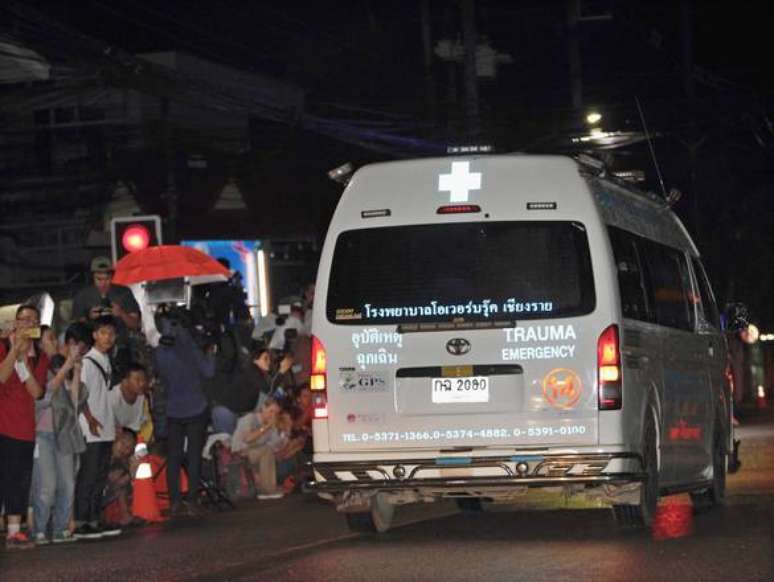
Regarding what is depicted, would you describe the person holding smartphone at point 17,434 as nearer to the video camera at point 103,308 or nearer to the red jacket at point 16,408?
the red jacket at point 16,408

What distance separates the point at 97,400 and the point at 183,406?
1.56 m

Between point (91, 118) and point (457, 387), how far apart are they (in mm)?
31729

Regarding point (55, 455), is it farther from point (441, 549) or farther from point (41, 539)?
point (441, 549)

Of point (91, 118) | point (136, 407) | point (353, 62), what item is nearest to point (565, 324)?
point (136, 407)

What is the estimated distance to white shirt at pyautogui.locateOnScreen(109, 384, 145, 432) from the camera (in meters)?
15.2

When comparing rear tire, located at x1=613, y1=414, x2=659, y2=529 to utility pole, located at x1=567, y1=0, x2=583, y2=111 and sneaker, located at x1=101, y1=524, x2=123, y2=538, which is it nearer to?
sneaker, located at x1=101, y1=524, x2=123, y2=538

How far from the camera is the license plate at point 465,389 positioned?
1160 centimetres

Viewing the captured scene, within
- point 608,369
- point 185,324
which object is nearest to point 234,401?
point 185,324

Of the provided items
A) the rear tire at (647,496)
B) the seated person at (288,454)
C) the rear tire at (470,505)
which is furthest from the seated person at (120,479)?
the rear tire at (647,496)

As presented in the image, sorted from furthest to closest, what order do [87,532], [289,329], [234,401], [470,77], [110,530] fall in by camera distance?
[470,77]
[289,329]
[234,401]
[110,530]
[87,532]

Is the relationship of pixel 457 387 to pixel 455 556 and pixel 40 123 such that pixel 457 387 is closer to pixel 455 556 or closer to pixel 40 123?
pixel 455 556

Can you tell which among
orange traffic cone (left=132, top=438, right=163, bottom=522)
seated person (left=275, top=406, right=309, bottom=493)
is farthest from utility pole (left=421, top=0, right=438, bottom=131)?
orange traffic cone (left=132, top=438, right=163, bottom=522)

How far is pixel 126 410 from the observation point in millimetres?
15352

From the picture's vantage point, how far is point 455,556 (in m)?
11.2
